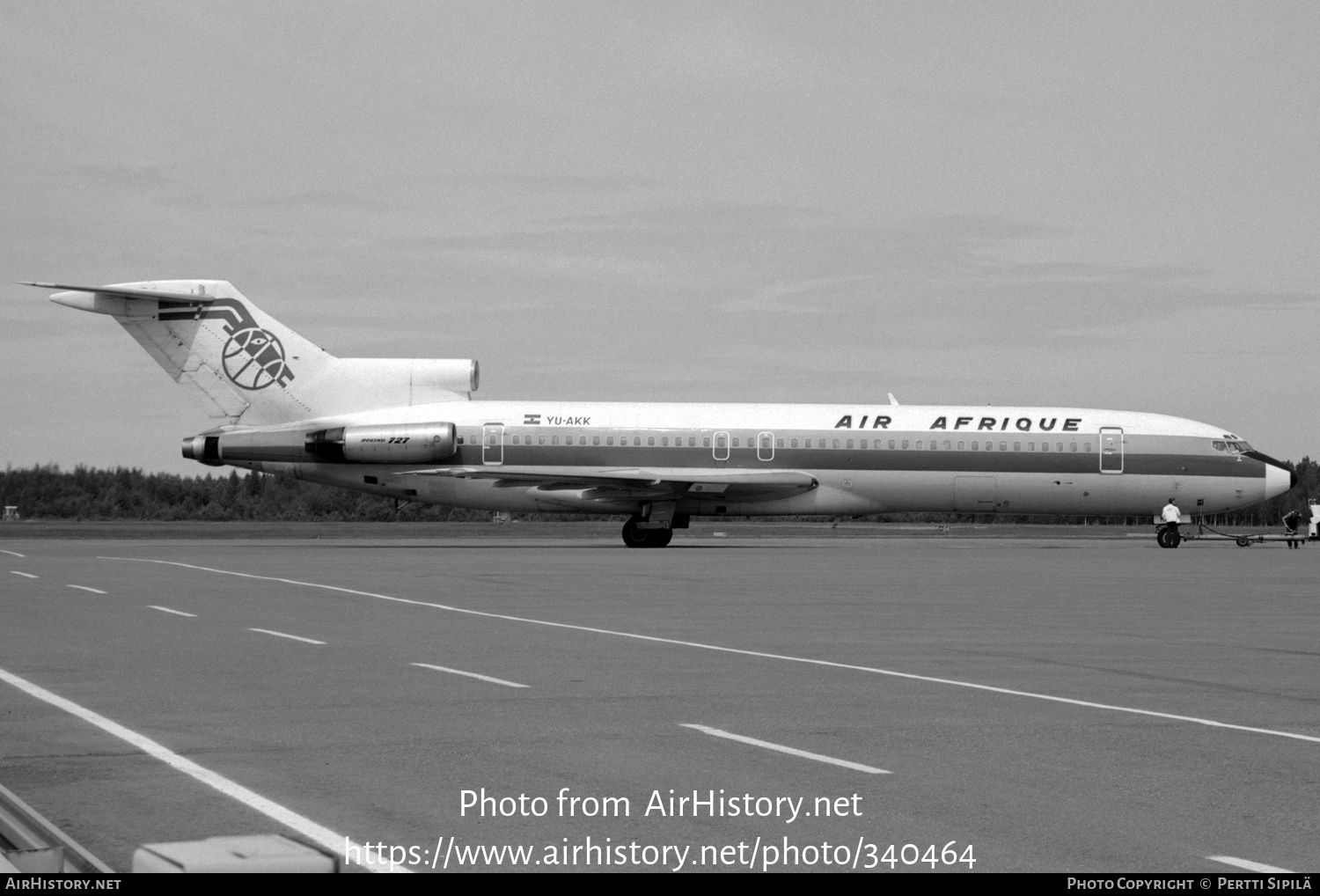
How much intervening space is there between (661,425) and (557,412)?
297 cm

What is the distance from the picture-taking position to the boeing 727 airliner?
144ft

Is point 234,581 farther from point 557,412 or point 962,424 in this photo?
point 962,424

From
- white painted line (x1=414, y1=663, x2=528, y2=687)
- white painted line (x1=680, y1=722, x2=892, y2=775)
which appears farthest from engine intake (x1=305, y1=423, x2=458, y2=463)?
white painted line (x1=680, y1=722, x2=892, y2=775)

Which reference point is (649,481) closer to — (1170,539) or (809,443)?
(809,443)

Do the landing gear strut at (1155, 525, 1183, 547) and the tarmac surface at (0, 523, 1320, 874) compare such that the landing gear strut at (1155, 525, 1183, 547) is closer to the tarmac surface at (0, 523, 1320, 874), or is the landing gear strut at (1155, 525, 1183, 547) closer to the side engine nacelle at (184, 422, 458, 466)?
the side engine nacelle at (184, 422, 458, 466)

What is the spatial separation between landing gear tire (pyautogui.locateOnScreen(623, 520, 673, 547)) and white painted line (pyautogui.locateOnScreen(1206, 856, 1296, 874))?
37.9m

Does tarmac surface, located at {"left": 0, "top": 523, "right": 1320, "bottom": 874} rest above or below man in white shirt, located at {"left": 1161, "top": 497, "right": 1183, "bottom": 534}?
below

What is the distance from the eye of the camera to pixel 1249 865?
254 inches

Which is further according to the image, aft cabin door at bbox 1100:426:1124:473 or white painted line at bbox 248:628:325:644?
aft cabin door at bbox 1100:426:1124:473

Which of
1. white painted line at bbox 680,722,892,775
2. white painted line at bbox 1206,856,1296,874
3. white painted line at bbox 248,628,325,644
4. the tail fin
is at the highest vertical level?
the tail fin

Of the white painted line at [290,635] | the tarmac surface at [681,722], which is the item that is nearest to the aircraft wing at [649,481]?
the tarmac surface at [681,722]

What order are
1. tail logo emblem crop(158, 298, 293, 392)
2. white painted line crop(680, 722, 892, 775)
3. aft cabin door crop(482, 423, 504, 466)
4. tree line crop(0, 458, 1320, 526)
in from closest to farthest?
white painted line crop(680, 722, 892, 775), aft cabin door crop(482, 423, 504, 466), tail logo emblem crop(158, 298, 293, 392), tree line crop(0, 458, 1320, 526)

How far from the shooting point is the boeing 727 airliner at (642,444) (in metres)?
43.9

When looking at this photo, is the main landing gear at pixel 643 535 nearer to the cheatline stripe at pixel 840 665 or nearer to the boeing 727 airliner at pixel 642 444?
the boeing 727 airliner at pixel 642 444
